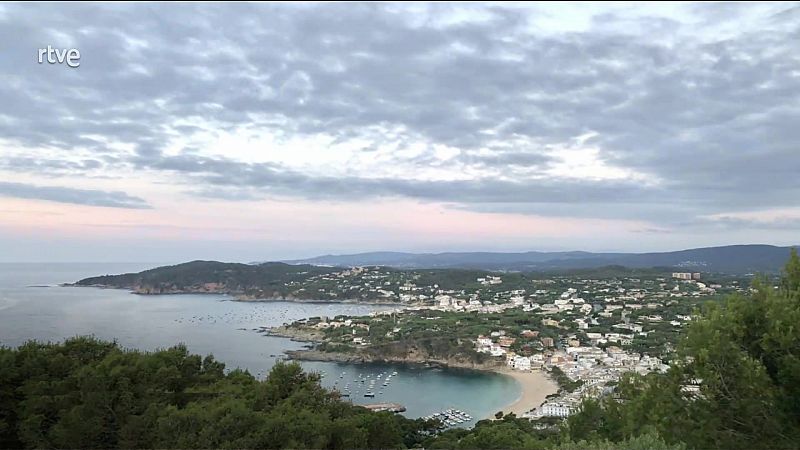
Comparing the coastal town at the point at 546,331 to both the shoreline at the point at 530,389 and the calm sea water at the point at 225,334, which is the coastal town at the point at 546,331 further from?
the calm sea water at the point at 225,334

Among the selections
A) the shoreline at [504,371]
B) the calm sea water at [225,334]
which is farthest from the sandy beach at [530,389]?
the calm sea water at [225,334]

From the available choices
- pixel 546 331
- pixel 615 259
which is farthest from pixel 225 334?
pixel 615 259

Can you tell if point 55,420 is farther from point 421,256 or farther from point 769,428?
point 421,256

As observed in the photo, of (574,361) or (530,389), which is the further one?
(574,361)

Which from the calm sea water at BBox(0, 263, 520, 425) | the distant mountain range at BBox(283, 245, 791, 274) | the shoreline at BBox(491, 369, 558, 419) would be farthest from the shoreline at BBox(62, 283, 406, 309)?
the distant mountain range at BBox(283, 245, 791, 274)

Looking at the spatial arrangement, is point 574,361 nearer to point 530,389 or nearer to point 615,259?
point 530,389
